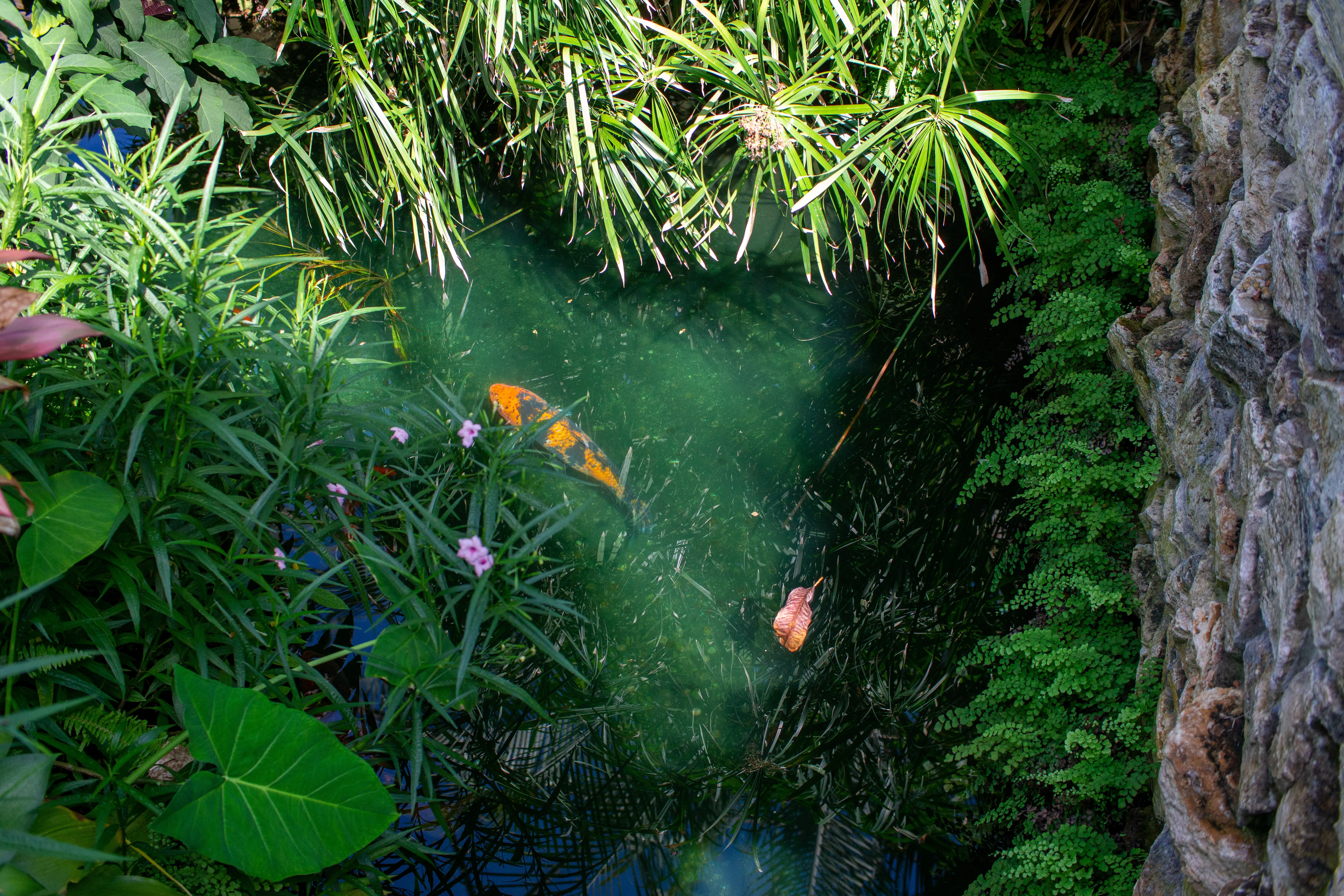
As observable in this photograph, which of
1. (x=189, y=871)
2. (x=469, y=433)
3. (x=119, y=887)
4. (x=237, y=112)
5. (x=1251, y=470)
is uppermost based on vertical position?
(x=237, y=112)

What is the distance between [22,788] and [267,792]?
280 millimetres

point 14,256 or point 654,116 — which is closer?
point 14,256

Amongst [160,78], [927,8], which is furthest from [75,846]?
[927,8]

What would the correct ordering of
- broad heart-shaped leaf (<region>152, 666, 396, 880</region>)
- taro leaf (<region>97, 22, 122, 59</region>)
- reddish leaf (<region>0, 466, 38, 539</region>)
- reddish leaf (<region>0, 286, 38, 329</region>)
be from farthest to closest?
1. taro leaf (<region>97, 22, 122, 59</region>)
2. broad heart-shaped leaf (<region>152, 666, 396, 880</region>)
3. reddish leaf (<region>0, 286, 38, 329</region>)
4. reddish leaf (<region>0, 466, 38, 539</region>)

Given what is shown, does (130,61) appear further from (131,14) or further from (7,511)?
(7,511)

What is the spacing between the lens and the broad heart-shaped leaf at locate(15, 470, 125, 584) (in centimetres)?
108

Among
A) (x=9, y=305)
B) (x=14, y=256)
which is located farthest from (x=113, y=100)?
(x=9, y=305)

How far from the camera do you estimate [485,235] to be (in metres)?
2.38

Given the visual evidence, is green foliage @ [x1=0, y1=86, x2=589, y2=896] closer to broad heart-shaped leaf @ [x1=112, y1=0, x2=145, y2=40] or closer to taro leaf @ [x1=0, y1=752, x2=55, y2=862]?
taro leaf @ [x1=0, y1=752, x2=55, y2=862]

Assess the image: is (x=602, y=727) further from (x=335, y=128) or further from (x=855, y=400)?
(x=335, y=128)

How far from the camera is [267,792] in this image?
3.49 ft

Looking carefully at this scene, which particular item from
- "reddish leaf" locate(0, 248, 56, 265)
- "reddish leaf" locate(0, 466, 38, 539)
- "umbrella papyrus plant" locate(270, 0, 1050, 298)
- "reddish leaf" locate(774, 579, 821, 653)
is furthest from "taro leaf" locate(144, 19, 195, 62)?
"reddish leaf" locate(774, 579, 821, 653)

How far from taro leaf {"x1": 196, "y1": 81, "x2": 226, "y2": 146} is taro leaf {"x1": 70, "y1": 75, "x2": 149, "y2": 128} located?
20 cm

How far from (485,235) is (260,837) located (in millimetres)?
1770
